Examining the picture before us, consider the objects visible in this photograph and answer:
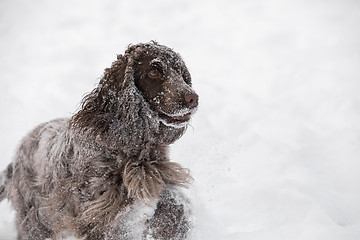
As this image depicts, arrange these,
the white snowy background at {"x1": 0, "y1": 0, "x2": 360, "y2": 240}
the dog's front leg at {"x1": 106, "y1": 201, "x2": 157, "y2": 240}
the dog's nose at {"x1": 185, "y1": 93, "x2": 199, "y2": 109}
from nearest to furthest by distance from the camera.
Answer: the dog's nose at {"x1": 185, "y1": 93, "x2": 199, "y2": 109}, the dog's front leg at {"x1": 106, "y1": 201, "x2": 157, "y2": 240}, the white snowy background at {"x1": 0, "y1": 0, "x2": 360, "y2": 240}


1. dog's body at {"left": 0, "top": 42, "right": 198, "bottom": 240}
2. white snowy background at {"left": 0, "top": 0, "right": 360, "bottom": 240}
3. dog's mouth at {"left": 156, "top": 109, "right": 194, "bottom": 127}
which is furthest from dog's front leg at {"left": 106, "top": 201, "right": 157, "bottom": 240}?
white snowy background at {"left": 0, "top": 0, "right": 360, "bottom": 240}

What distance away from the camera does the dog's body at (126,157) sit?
3439mm

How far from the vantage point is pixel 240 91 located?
7.55 meters

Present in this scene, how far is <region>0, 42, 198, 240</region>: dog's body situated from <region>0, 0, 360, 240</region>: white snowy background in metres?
0.98

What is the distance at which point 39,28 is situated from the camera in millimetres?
9906

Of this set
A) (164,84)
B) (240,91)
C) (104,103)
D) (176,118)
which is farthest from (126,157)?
(240,91)

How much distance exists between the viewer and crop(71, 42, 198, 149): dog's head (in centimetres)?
337

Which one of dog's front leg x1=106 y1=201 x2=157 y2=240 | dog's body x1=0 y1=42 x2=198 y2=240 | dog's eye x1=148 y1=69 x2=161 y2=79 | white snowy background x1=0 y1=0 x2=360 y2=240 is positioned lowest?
dog's front leg x1=106 y1=201 x2=157 y2=240

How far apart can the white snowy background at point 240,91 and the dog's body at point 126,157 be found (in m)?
0.98

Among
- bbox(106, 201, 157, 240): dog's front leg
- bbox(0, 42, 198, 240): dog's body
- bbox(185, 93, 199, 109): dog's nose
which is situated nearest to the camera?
bbox(185, 93, 199, 109): dog's nose

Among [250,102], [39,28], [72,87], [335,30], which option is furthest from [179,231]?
[39,28]

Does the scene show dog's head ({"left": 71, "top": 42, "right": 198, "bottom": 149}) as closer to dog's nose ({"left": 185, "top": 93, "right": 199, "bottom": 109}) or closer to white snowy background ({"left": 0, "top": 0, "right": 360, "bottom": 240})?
dog's nose ({"left": 185, "top": 93, "right": 199, "bottom": 109})

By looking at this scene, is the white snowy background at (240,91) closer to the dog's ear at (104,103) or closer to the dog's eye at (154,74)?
the dog's ear at (104,103)

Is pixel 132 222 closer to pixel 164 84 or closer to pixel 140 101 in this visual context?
pixel 140 101
